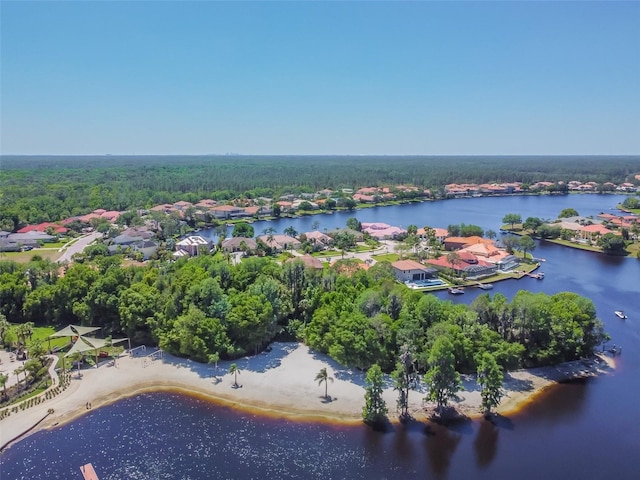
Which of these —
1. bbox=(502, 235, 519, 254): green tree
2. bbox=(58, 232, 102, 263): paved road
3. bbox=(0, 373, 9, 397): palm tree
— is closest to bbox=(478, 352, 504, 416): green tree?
bbox=(0, 373, 9, 397): palm tree

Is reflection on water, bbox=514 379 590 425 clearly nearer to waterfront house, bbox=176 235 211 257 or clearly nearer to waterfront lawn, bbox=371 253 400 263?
waterfront lawn, bbox=371 253 400 263

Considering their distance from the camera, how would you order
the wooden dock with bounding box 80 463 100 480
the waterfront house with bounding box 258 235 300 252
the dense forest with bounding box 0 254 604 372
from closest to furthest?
the wooden dock with bounding box 80 463 100 480
the dense forest with bounding box 0 254 604 372
the waterfront house with bounding box 258 235 300 252

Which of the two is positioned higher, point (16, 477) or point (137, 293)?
point (137, 293)

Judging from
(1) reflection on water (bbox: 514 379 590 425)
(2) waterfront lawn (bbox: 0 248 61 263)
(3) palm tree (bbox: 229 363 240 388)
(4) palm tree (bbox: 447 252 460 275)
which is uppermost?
(4) palm tree (bbox: 447 252 460 275)

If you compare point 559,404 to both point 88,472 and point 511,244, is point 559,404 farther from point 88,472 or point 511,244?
point 511,244

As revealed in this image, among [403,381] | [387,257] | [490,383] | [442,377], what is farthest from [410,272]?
[403,381]

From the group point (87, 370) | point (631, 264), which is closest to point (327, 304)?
point (87, 370)

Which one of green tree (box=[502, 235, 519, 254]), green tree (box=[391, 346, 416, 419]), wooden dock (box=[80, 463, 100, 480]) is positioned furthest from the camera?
green tree (box=[502, 235, 519, 254])

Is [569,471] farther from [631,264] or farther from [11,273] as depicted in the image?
[631,264]
